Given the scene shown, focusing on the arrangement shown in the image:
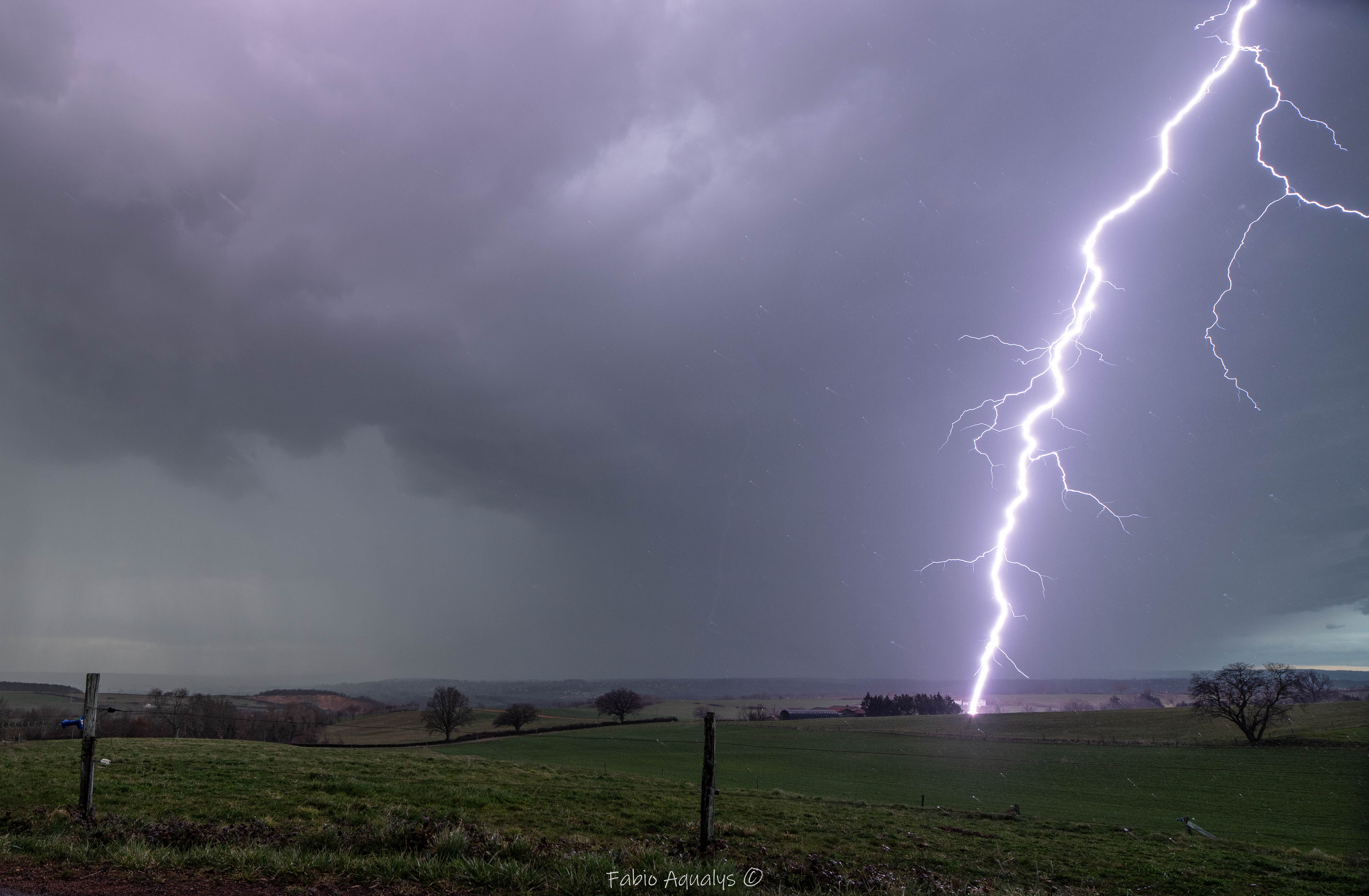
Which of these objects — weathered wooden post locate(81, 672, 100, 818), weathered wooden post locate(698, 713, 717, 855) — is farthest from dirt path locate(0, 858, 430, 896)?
weathered wooden post locate(698, 713, 717, 855)

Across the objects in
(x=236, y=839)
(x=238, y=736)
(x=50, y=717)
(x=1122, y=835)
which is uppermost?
(x=236, y=839)

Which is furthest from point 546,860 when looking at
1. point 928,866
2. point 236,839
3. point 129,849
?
point 928,866

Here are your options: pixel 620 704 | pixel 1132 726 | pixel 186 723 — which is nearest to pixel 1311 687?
pixel 1132 726

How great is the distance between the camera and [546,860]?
28.0 feet

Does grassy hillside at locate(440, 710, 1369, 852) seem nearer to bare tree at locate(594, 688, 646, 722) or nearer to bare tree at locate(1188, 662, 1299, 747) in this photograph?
bare tree at locate(1188, 662, 1299, 747)

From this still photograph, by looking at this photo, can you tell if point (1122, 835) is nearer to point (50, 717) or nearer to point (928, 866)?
point (928, 866)

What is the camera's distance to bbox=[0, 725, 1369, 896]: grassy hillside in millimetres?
8523

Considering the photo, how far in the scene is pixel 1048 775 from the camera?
48469mm

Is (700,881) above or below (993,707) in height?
above

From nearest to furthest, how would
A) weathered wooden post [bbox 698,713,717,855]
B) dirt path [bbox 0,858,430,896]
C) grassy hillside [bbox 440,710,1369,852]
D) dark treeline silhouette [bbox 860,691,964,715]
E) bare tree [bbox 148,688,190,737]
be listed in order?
dirt path [bbox 0,858,430,896]
weathered wooden post [bbox 698,713,717,855]
grassy hillside [bbox 440,710,1369,852]
bare tree [bbox 148,688,190,737]
dark treeline silhouette [bbox 860,691,964,715]

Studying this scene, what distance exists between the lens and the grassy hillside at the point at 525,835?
8523mm

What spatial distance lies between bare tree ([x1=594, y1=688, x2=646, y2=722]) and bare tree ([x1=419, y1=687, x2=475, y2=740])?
27.0 metres

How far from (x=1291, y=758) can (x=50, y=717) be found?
4299 inches

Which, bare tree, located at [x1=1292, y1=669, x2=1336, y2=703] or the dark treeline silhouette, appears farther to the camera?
the dark treeline silhouette
